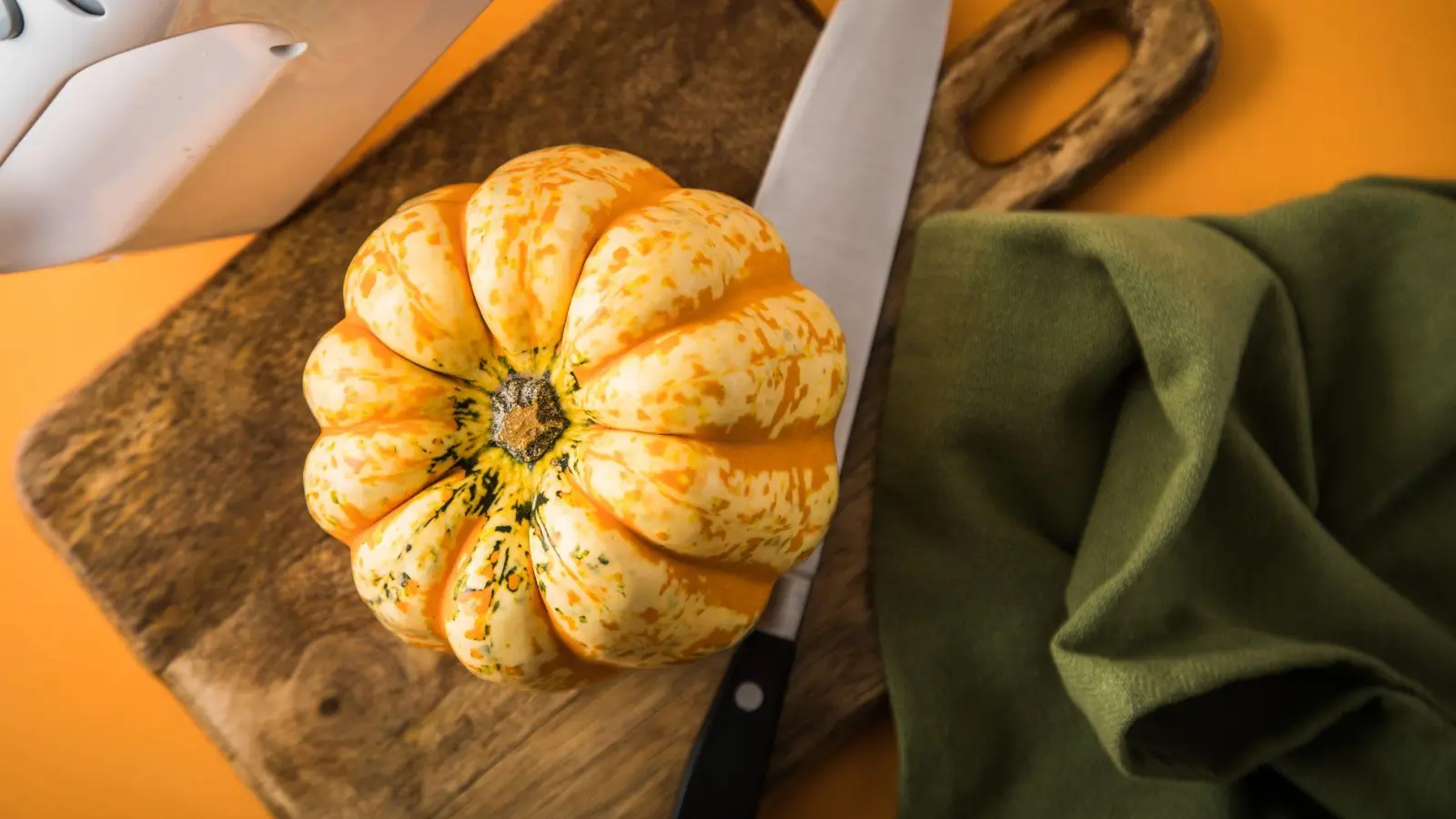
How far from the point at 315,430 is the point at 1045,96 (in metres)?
0.89

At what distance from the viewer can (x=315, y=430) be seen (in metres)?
0.95

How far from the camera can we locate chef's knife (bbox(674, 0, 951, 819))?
888 mm

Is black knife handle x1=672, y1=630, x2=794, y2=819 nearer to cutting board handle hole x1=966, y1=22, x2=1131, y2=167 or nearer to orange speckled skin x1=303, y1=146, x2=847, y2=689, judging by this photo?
orange speckled skin x1=303, y1=146, x2=847, y2=689

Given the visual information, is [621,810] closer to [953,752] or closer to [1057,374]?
[953,752]

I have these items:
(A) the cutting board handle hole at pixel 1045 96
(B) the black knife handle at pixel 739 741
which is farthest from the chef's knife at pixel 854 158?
(A) the cutting board handle hole at pixel 1045 96

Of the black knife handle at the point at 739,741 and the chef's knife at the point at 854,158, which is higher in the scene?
the chef's knife at the point at 854,158

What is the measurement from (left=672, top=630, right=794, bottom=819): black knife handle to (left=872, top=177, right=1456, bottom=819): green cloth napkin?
12 centimetres

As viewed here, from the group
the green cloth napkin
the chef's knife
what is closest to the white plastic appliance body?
the chef's knife

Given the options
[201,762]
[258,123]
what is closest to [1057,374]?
[258,123]

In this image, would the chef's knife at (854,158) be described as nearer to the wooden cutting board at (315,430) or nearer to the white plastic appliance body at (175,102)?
the wooden cutting board at (315,430)

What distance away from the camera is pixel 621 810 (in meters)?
0.90

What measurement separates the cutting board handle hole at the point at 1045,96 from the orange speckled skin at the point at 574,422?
0.46 meters

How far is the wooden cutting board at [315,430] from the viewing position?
912 millimetres

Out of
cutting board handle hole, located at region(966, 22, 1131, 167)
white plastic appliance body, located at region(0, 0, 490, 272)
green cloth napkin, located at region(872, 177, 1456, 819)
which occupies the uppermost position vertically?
white plastic appliance body, located at region(0, 0, 490, 272)
